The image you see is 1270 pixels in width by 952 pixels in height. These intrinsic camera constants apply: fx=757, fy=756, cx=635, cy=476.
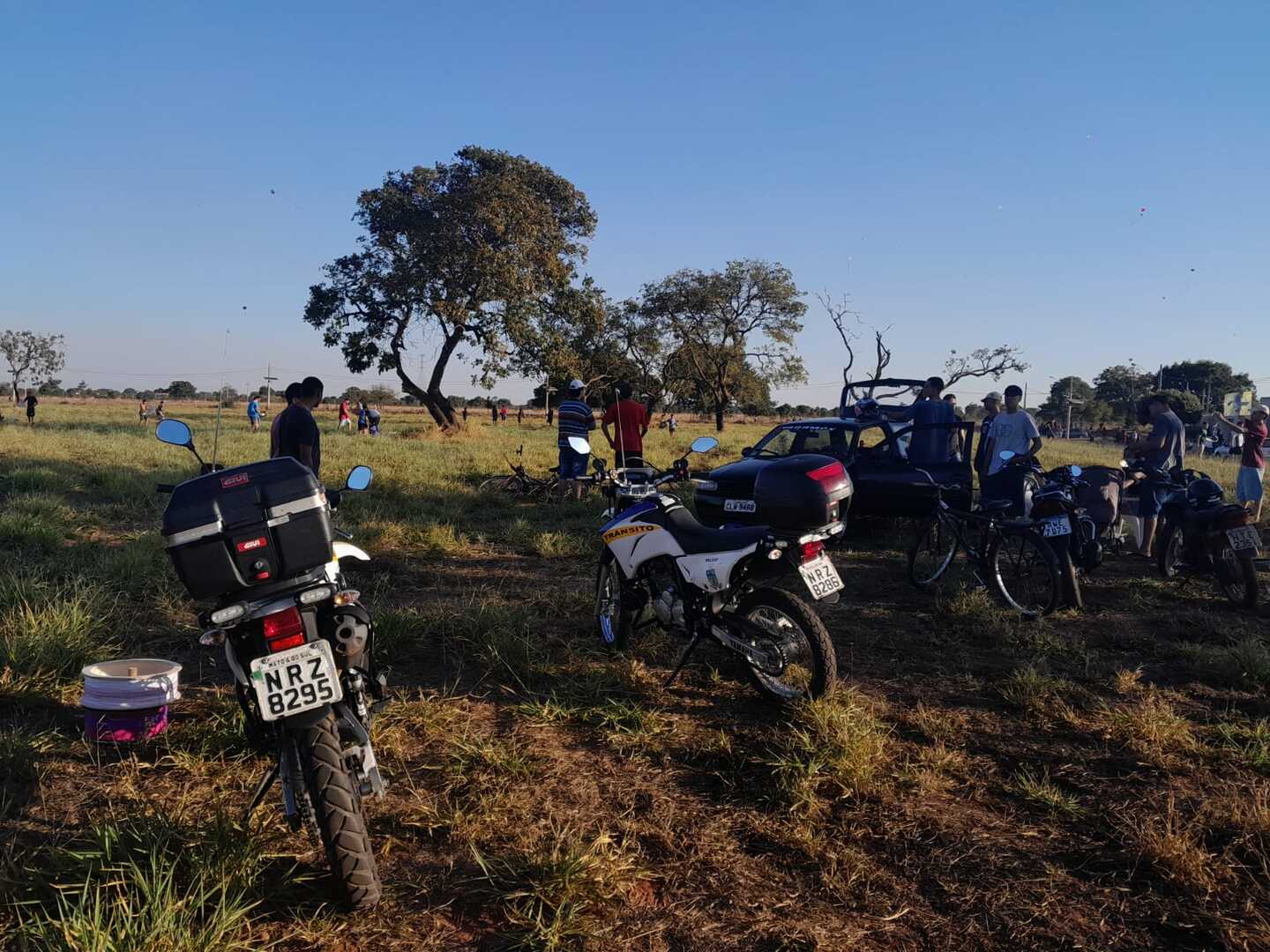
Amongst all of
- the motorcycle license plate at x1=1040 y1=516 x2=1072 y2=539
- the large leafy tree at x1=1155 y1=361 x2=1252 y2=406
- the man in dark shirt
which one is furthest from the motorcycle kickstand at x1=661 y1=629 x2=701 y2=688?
the large leafy tree at x1=1155 y1=361 x2=1252 y2=406

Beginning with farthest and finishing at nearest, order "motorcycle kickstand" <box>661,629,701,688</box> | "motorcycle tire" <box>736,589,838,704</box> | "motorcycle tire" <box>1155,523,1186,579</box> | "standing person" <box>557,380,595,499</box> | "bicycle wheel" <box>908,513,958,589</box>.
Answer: "standing person" <box>557,380,595,499</box>
"motorcycle tire" <box>1155,523,1186,579</box>
"bicycle wheel" <box>908,513,958,589</box>
"motorcycle kickstand" <box>661,629,701,688</box>
"motorcycle tire" <box>736,589,838,704</box>

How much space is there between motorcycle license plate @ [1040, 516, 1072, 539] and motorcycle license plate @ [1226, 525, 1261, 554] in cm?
132

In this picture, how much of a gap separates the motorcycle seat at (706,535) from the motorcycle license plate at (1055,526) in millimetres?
2986

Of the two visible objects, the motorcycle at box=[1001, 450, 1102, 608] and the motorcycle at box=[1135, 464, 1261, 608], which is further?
the motorcycle at box=[1135, 464, 1261, 608]

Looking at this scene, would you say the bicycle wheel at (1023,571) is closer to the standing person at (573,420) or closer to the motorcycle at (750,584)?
the motorcycle at (750,584)

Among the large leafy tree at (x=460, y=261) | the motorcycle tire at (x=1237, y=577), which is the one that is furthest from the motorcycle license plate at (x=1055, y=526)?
the large leafy tree at (x=460, y=261)

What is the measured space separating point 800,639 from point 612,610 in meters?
1.41

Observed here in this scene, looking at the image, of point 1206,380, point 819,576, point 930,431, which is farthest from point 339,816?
point 1206,380

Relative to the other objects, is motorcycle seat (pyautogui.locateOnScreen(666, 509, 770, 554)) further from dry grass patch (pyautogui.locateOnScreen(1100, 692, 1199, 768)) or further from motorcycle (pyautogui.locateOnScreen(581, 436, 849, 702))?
dry grass patch (pyautogui.locateOnScreen(1100, 692, 1199, 768))

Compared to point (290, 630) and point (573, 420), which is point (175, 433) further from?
point (573, 420)

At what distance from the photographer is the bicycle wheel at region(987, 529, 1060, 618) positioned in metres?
5.34

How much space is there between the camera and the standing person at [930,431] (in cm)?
799

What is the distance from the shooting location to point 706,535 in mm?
3840

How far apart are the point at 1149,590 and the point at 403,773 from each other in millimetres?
6139
